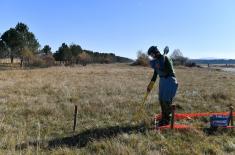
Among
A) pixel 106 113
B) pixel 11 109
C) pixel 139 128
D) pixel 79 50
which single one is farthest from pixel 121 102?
pixel 79 50

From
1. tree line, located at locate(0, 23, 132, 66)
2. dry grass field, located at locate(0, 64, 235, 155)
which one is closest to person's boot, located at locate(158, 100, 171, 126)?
dry grass field, located at locate(0, 64, 235, 155)

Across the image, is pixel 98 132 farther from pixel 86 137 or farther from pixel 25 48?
pixel 25 48

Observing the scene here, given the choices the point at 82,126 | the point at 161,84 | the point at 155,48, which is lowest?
the point at 82,126

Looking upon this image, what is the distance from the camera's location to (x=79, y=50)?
360 ft

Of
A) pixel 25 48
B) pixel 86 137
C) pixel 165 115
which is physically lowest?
pixel 86 137

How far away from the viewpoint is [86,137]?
813 cm

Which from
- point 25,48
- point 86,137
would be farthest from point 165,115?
point 25,48

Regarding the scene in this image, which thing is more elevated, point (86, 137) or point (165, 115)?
point (165, 115)

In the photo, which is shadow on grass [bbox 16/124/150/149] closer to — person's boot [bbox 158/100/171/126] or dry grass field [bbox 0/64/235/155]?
dry grass field [bbox 0/64/235/155]

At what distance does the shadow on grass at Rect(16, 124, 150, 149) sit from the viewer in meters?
7.45

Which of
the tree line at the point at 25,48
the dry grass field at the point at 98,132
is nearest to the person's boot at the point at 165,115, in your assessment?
the dry grass field at the point at 98,132

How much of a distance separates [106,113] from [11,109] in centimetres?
294

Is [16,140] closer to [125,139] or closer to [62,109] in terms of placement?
[125,139]

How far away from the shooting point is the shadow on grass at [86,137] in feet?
24.4
